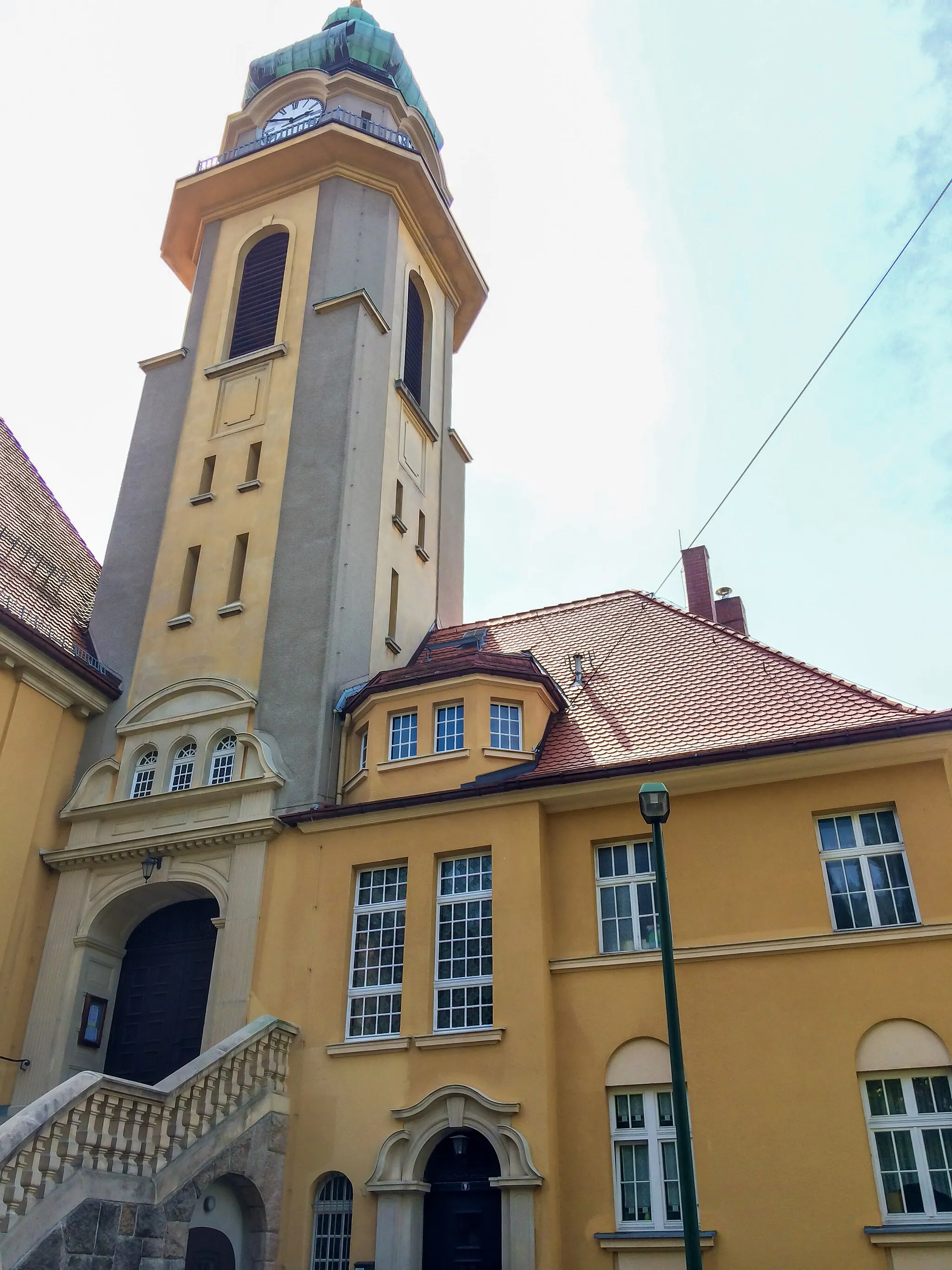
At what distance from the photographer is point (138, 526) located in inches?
939

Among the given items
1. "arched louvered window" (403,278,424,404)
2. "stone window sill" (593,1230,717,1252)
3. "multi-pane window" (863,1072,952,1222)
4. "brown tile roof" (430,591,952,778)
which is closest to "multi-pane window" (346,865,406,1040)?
"brown tile roof" (430,591,952,778)

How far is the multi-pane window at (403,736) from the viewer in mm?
18406

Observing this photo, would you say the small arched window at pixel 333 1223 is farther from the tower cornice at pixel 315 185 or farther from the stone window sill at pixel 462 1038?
the tower cornice at pixel 315 185

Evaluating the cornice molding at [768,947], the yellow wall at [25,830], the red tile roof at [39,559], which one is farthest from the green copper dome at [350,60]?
the cornice molding at [768,947]

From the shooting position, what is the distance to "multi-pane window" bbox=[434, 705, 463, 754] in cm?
1816

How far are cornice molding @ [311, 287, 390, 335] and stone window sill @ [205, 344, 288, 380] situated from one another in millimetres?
1253

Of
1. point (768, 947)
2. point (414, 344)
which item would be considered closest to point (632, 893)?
point (768, 947)

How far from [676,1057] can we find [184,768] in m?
12.4

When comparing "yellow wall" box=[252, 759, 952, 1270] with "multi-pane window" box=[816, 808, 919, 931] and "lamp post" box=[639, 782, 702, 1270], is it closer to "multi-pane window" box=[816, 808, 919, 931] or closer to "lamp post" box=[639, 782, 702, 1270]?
"multi-pane window" box=[816, 808, 919, 931]

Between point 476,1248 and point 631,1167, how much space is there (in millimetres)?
2296

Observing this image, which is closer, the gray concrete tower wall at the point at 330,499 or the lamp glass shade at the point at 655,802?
the lamp glass shade at the point at 655,802

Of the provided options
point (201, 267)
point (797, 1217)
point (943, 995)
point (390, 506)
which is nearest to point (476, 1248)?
point (797, 1217)

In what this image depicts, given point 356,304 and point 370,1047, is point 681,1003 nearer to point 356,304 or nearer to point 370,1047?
point 370,1047

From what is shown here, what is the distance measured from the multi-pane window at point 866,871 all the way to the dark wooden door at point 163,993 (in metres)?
9.69
